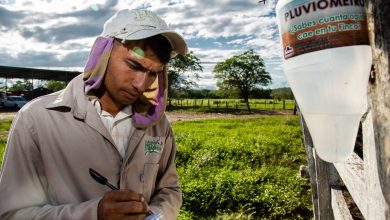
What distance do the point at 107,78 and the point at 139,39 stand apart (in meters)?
0.29

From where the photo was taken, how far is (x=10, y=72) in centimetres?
3334

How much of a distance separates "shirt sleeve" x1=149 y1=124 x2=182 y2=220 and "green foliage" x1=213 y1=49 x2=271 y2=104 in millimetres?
67920

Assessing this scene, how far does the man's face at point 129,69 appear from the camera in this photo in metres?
1.80

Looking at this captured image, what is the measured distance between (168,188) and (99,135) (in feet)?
2.07

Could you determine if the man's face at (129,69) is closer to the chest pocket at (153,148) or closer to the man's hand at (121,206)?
the chest pocket at (153,148)

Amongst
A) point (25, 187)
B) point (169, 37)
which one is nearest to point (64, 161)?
point (25, 187)

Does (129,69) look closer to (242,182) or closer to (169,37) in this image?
(169,37)

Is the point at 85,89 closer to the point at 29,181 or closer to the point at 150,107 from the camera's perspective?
the point at 150,107

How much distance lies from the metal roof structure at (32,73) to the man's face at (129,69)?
3371cm

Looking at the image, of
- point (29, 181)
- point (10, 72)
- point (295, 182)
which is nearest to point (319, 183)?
point (29, 181)

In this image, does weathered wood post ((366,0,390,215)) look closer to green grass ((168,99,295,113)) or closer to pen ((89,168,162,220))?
pen ((89,168,162,220))

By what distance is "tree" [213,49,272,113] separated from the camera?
70.2 m

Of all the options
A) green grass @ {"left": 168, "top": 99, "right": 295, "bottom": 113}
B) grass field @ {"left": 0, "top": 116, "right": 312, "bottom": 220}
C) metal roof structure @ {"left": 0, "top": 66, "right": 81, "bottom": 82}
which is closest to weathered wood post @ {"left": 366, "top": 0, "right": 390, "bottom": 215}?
grass field @ {"left": 0, "top": 116, "right": 312, "bottom": 220}

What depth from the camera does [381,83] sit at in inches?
27.6
